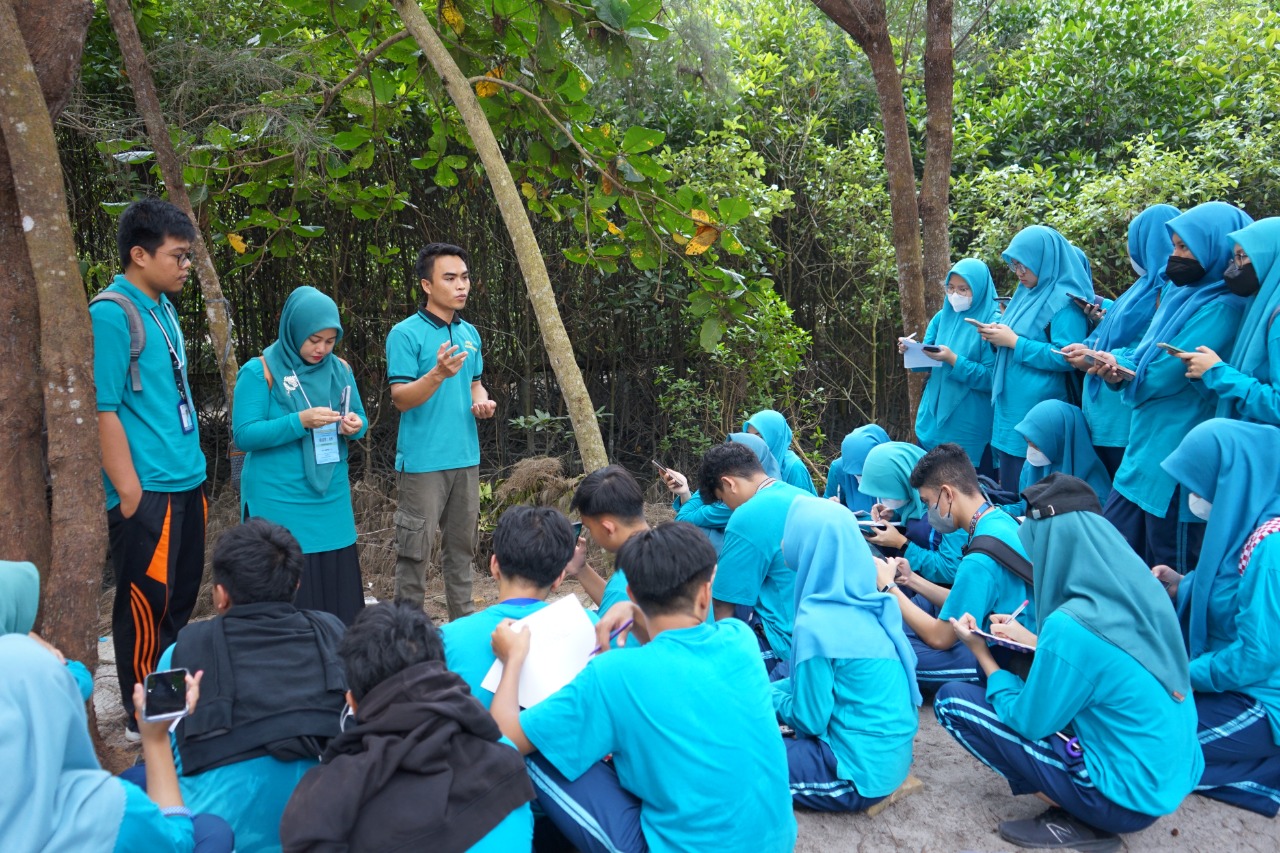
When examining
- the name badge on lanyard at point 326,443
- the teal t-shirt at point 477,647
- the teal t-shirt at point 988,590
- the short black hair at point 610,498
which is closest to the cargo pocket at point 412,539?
the name badge on lanyard at point 326,443

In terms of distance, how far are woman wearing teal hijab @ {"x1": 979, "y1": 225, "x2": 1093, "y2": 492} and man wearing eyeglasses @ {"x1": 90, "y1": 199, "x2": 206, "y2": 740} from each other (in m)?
3.56

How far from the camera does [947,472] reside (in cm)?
354

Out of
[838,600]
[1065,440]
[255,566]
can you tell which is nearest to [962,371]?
[1065,440]

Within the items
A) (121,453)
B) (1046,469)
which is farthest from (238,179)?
(1046,469)

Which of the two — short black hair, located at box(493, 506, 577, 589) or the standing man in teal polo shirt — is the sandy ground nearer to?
short black hair, located at box(493, 506, 577, 589)

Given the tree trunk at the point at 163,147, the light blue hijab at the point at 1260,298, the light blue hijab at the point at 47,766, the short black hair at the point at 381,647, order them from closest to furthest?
the light blue hijab at the point at 47,766
the short black hair at the point at 381,647
the light blue hijab at the point at 1260,298
the tree trunk at the point at 163,147

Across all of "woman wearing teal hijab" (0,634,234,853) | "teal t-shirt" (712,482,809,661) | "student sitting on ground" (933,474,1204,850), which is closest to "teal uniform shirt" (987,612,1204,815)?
"student sitting on ground" (933,474,1204,850)

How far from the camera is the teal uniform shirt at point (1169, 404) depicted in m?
3.88

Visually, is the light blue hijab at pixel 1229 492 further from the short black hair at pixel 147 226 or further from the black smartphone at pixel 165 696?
the short black hair at pixel 147 226

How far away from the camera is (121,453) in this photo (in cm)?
324

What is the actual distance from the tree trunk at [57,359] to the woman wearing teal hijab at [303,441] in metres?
0.89

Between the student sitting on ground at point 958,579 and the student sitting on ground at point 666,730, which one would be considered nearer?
the student sitting on ground at point 666,730

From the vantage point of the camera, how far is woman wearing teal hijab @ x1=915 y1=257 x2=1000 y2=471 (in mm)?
4957

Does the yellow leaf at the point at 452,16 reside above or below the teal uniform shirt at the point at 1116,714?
above
